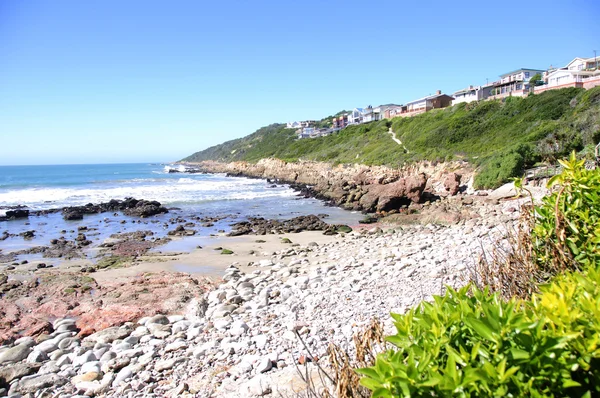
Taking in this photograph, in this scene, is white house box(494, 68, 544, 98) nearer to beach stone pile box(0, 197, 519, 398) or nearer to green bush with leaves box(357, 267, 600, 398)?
beach stone pile box(0, 197, 519, 398)

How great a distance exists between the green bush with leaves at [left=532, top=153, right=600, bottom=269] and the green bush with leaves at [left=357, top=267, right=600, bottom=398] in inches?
57.6

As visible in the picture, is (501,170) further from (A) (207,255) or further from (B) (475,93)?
(B) (475,93)

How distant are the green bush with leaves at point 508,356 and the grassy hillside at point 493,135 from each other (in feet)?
68.5

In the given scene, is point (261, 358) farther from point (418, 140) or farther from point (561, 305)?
point (418, 140)

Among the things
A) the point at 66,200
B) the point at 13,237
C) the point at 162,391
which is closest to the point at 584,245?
the point at 162,391

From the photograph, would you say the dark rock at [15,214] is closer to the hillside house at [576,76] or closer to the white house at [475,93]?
the hillside house at [576,76]

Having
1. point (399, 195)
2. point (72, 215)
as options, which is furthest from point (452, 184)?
point (72, 215)

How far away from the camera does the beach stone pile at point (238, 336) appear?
490cm

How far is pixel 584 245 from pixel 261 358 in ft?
12.6

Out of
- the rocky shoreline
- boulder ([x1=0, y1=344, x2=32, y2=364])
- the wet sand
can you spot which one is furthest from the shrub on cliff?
the wet sand

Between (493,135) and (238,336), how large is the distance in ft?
121

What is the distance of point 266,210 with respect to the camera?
25984mm

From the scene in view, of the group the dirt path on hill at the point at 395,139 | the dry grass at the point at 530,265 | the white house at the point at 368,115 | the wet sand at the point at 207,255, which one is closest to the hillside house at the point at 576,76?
the dirt path on hill at the point at 395,139

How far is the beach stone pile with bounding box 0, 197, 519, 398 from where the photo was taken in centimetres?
490
